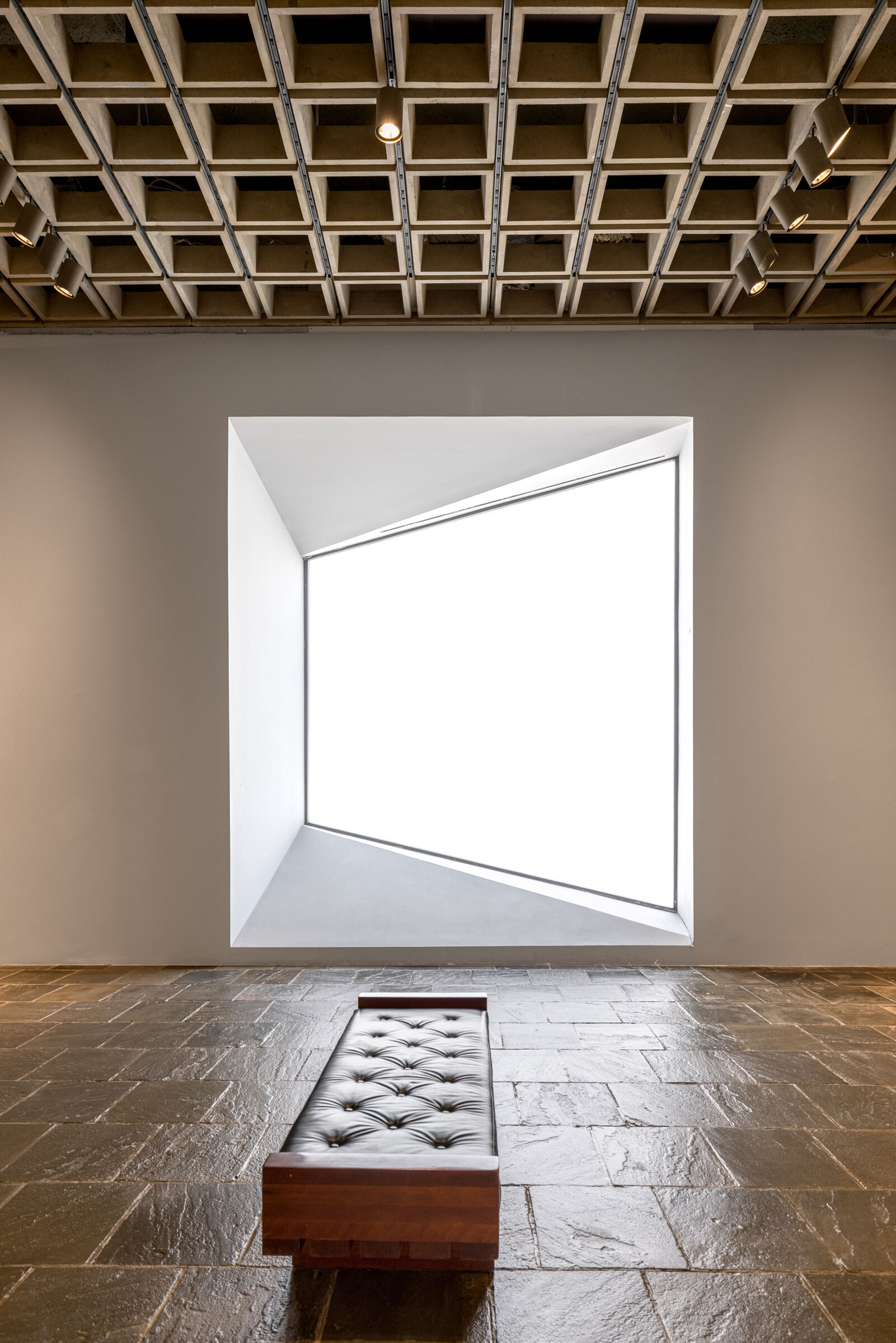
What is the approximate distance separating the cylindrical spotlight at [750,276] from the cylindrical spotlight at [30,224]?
384 centimetres

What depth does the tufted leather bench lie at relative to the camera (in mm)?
2076

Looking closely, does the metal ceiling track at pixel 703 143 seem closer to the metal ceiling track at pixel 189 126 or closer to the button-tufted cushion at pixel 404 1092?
the metal ceiling track at pixel 189 126

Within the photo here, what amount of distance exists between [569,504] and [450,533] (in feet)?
3.56

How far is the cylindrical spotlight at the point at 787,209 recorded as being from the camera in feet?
13.7

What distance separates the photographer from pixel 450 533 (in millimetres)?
7109

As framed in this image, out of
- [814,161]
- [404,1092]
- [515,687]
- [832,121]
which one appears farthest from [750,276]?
[404,1092]

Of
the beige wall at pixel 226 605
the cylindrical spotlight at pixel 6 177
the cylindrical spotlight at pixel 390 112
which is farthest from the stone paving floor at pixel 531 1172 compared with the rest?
A: the cylindrical spotlight at pixel 6 177

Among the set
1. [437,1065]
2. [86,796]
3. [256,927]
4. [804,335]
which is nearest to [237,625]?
[86,796]

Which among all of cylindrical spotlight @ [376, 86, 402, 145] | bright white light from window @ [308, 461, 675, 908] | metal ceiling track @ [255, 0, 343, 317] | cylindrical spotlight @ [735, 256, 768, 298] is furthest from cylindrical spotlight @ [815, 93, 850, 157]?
bright white light from window @ [308, 461, 675, 908]

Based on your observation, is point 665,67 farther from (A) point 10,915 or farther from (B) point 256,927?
(A) point 10,915

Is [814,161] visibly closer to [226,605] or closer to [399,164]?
[399,164]

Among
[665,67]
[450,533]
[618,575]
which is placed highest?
[665,67]

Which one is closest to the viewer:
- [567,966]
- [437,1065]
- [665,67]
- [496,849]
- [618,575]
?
[437,1065]

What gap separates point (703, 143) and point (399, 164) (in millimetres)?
1507
